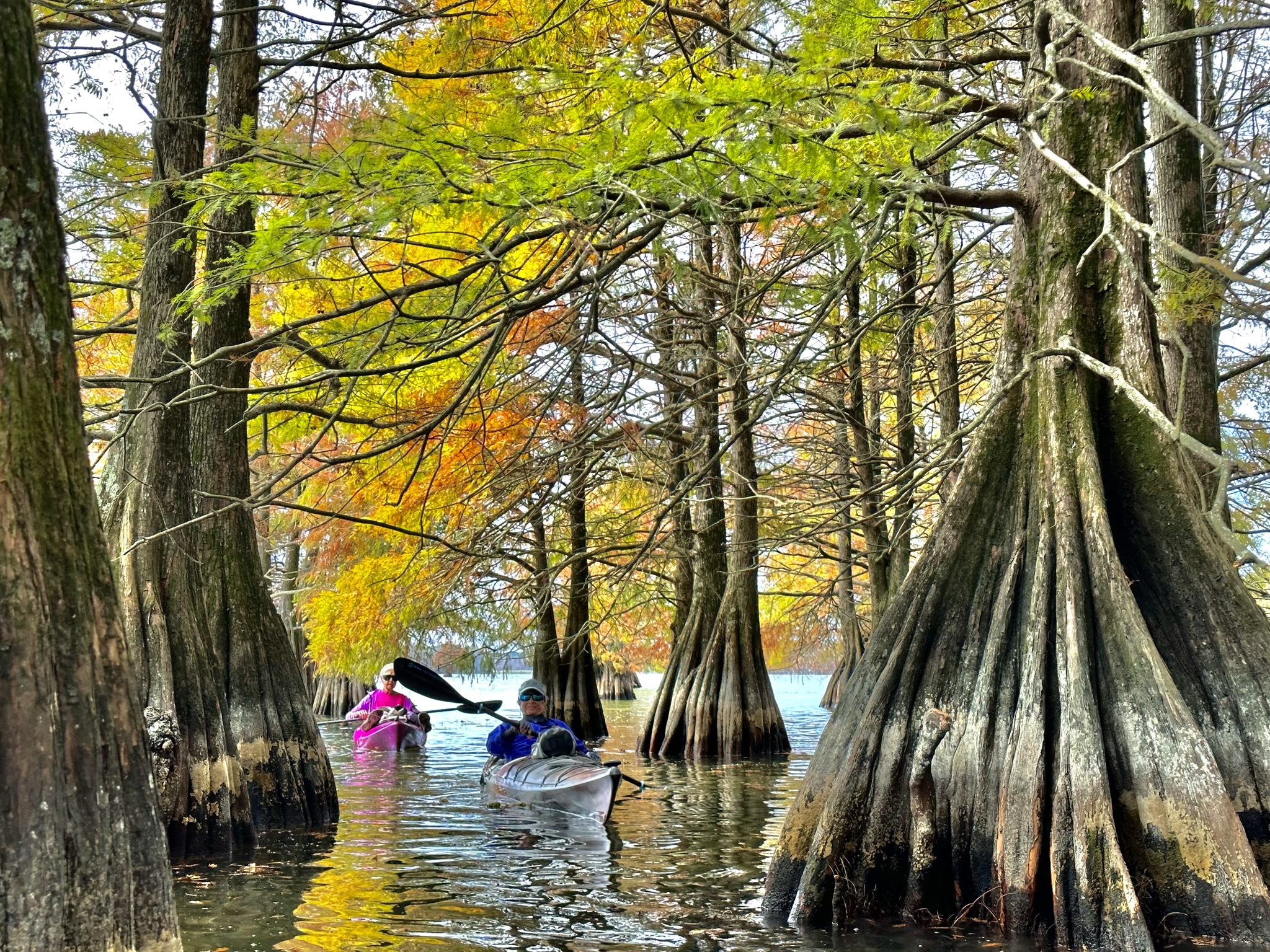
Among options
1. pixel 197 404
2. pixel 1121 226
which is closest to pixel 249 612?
pixel 197 404

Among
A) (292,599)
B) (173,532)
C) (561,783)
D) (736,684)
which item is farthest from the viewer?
(292,599)

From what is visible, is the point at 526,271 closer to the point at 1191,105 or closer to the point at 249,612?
the point at 249,612

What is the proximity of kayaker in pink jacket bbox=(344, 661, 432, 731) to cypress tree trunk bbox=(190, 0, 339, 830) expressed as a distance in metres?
10.4

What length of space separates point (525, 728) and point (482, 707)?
4.00ft

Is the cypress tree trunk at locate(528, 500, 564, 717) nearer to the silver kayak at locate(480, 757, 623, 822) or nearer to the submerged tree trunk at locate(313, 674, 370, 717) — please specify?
the silver kayak at locate(480, 757, 623, 822)

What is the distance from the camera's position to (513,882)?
25.9 ft

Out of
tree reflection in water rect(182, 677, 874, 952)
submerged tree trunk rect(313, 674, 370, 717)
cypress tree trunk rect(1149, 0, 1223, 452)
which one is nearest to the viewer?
tree reflection in water rect(182, 677, 874, 952)

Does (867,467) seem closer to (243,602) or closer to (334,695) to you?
(243,602)

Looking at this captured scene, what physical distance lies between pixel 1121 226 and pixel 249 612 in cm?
701

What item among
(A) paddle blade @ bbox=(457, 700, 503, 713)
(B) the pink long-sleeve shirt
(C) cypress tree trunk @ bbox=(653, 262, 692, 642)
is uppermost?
(C) cypress tree trunk @ bbox=(653, 262, 692, 642)

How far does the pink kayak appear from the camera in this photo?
767 inches

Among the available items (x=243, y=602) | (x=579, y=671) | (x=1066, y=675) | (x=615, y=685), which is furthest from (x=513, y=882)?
(x=615, y=685)

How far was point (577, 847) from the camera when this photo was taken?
9.50m

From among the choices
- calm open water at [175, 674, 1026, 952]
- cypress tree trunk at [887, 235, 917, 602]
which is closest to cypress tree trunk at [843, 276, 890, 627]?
cypress tree trunk at [887, 235, 917, 602]
